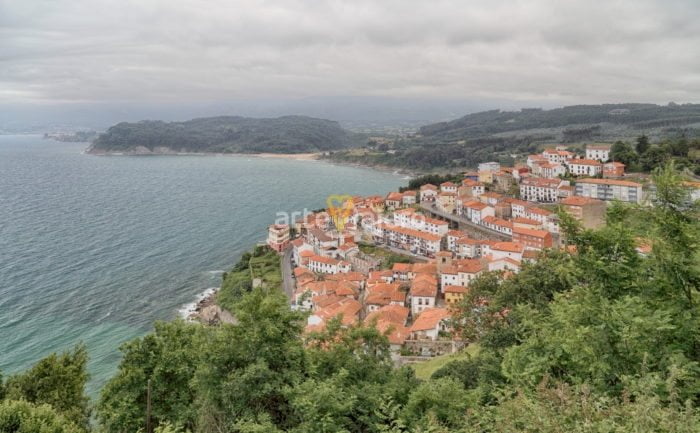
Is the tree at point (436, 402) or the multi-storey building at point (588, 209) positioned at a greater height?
the tree at point (436, 402)

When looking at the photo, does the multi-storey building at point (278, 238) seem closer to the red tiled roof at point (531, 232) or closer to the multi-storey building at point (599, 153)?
the red tiled roof at point (531, 232)

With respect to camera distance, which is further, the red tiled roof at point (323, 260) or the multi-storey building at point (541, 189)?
the multi-storey building at point (541, 189)

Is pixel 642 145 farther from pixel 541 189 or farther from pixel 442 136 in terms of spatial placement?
pixel 442 136

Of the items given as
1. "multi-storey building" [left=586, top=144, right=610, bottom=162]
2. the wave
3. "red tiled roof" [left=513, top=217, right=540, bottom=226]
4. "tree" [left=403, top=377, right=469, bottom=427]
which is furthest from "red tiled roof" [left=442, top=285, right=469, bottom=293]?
"multi-storey building" [left=586, top=144, right=610, bottom=162]

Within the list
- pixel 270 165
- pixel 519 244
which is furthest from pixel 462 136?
pixel 519 244
